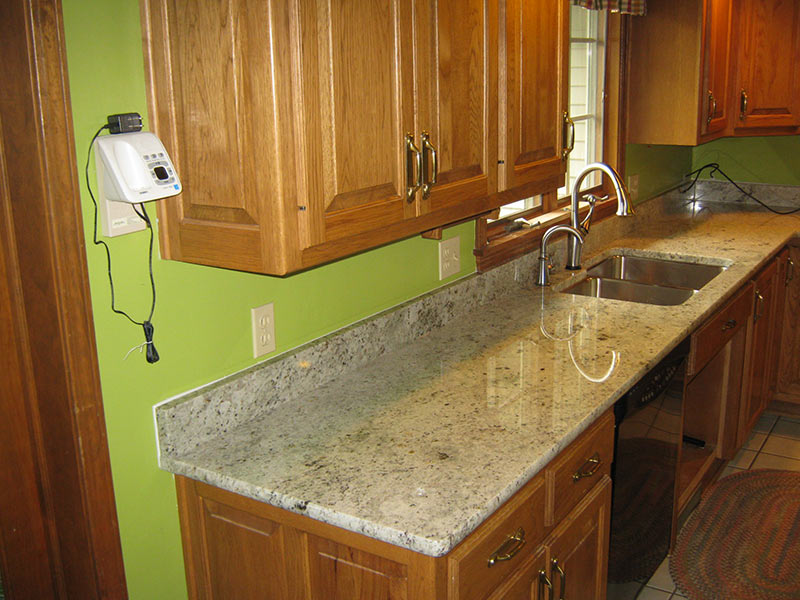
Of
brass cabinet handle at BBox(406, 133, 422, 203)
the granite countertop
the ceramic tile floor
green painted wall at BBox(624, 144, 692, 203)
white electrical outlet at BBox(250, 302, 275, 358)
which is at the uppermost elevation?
brass cabinet handle at BBox(406, 133, 422, 203)

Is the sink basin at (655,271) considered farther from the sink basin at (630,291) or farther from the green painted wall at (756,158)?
the green painted wall at (756,158)

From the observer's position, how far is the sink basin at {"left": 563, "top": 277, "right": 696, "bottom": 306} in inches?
117

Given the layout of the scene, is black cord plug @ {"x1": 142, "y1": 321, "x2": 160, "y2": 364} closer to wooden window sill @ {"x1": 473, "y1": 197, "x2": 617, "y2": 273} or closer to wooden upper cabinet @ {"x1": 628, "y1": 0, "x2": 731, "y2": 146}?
wooden window sill @ {"x1": 473, "y1": 197, "x2": 617, "y2": 273}

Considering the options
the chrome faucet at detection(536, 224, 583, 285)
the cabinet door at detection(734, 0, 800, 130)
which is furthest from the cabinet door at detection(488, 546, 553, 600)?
the cabinet door at detection(734, 0, 800, 130)

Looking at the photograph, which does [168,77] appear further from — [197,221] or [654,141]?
[654,141]

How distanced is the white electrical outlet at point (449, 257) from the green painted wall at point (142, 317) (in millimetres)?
546

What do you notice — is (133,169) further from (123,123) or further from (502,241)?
(502,241)

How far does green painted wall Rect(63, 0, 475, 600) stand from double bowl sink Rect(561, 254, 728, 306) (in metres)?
1.41

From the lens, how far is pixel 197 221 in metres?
1.55

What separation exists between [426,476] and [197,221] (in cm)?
64

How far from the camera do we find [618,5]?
295 centimetres

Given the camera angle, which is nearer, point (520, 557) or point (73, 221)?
point (73, 221)

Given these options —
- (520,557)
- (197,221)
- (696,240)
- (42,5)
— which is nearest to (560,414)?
(520,557)

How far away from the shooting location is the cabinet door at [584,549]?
6.05 feet
